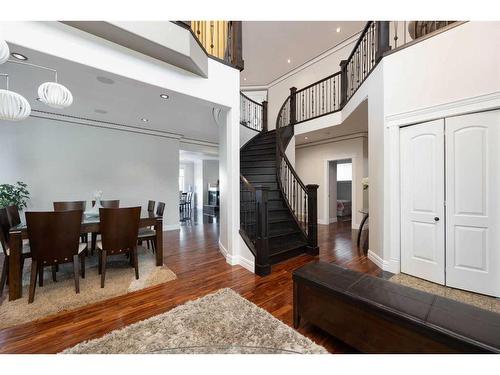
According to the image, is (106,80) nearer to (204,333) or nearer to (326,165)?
(204,333)

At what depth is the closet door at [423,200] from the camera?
2582 millimetres

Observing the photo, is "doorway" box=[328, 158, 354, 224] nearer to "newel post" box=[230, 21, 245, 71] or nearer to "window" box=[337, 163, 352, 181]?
"window" box=[337, 163, 352, 181]

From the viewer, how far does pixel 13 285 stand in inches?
88.4

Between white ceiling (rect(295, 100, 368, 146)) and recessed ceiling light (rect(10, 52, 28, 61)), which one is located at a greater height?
white ceiling (rect(295, 100, 368, 146))

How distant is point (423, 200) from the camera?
2701mm

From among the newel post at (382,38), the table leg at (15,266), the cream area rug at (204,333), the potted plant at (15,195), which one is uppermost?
the newel post at (382,38)

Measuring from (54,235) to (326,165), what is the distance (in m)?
6.55

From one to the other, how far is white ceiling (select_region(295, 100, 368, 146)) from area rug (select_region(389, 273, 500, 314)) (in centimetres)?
289

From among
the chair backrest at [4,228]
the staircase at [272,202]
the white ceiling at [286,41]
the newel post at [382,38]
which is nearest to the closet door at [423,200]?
the newel post at [382,38]

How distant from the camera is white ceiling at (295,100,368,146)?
13.9 feet

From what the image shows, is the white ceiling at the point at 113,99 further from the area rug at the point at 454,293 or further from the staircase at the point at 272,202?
the area rug at the point at 454,293

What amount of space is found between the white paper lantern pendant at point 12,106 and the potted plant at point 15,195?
8.34 feet

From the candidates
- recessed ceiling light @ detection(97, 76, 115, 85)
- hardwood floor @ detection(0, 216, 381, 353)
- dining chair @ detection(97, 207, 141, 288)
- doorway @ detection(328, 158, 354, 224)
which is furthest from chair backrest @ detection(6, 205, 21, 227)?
doorway @ detection(328, 158, 354, 224)
